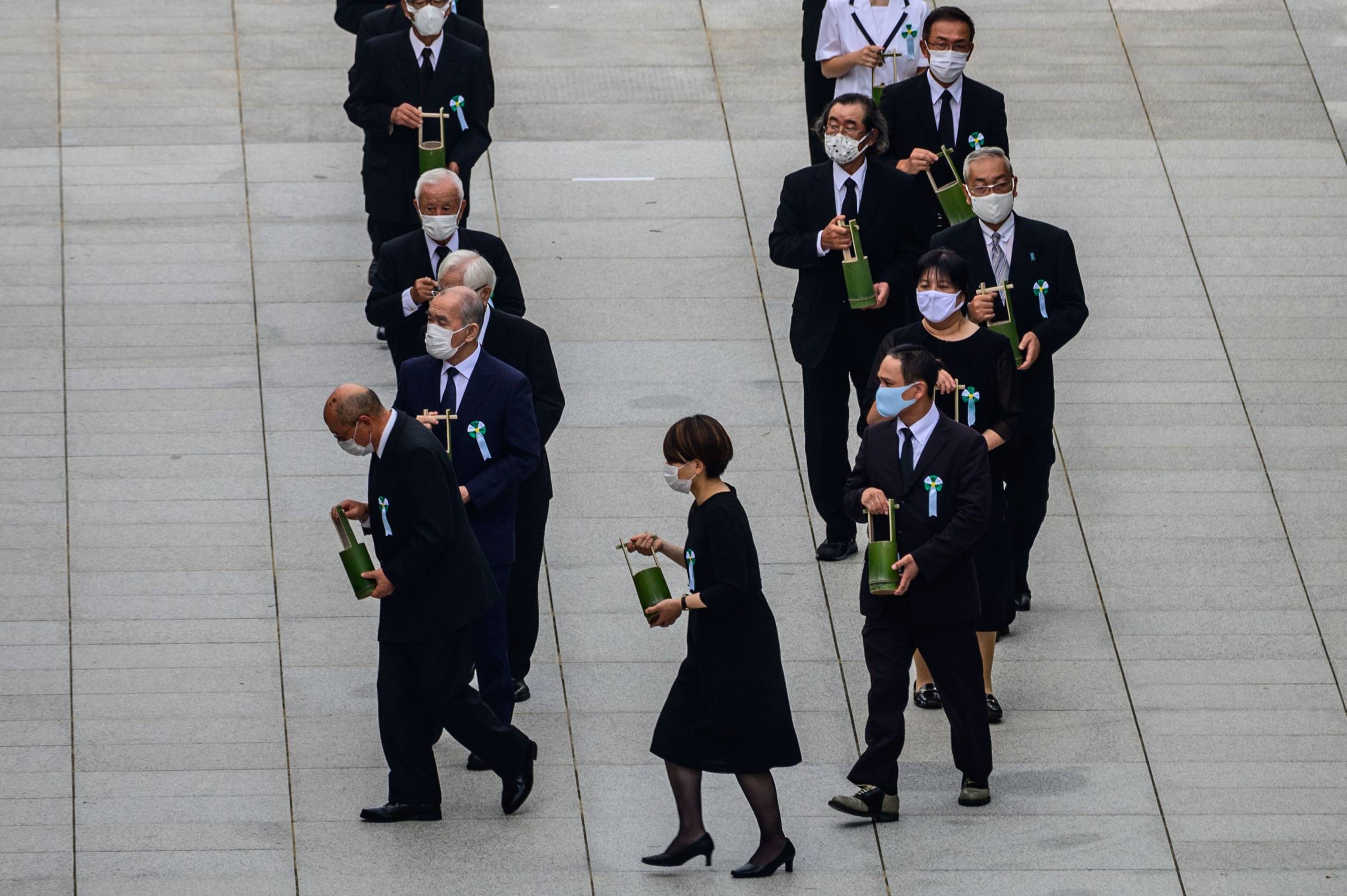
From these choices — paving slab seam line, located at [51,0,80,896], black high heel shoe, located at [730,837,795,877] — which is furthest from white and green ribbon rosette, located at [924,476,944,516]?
paving slab seam line, located at [51,0,80,896]

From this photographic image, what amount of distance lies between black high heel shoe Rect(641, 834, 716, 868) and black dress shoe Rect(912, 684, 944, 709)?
136 centimetres

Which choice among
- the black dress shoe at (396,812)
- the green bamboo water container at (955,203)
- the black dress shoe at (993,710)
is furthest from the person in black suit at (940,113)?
the black dress shoe at (396,812)

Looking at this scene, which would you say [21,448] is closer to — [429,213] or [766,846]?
[429,213]

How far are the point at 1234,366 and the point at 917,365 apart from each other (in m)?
3.83

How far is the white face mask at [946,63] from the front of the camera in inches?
398

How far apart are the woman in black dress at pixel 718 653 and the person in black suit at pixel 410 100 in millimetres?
3691

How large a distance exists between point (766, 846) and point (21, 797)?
2.83 metres

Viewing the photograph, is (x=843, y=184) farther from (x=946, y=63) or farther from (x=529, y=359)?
(x=529, y=359)

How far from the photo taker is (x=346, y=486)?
10109 millimetres

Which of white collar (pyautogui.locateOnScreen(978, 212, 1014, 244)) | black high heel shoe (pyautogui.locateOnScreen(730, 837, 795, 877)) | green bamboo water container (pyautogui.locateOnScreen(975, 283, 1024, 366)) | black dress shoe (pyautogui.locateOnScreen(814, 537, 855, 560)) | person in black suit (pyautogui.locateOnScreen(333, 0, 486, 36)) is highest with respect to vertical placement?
white collar (pyautogui.locateOnScreen(978, 212, 1014, 244))

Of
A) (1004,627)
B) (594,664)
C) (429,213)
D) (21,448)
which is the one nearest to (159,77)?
(21,448)

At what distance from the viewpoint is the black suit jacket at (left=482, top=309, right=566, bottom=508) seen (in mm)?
8664

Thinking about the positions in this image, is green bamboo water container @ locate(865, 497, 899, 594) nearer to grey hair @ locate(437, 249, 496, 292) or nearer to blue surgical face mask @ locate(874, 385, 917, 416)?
blue surgical face mask @ locate(874, 385, 917, 416)

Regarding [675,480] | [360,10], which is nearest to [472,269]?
[675,480]
